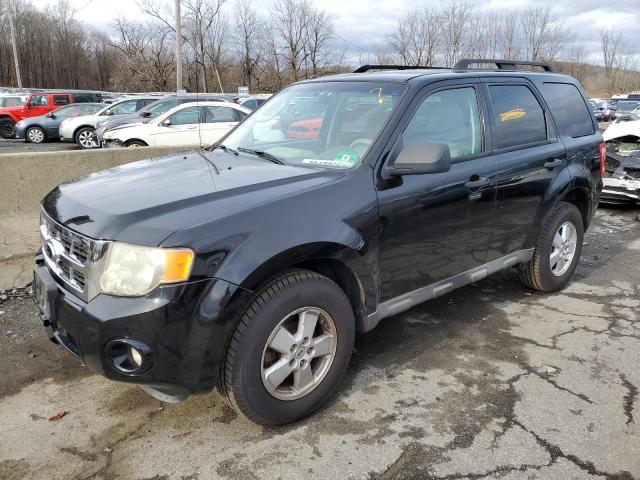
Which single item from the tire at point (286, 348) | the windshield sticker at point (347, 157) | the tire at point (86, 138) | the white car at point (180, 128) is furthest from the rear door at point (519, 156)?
the tire at point (86, 138)

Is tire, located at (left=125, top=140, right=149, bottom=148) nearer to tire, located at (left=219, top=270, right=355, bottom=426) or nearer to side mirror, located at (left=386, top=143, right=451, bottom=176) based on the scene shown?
side mirror, located at (left=386, top=143, right=451, bottom=176)

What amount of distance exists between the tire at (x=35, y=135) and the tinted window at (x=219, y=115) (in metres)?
9.14

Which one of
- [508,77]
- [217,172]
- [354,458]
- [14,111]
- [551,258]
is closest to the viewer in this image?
[354,458]

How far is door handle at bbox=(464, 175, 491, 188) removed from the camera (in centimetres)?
364

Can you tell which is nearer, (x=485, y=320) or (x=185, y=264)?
(x=185, y=264)

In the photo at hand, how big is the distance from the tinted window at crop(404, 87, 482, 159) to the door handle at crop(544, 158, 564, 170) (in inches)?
33.4

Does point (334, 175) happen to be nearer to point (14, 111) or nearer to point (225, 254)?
point (225, 254)

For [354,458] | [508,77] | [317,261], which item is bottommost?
[354,458]

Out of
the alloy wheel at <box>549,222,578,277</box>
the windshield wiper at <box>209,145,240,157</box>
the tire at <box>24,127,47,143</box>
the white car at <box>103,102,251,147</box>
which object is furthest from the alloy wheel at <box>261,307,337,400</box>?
the tire at <box>24,127,47,143</box>

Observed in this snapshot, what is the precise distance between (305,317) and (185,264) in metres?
0.73

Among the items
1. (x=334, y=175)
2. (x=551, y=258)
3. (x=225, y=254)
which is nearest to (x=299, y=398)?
(x=225, y=254)

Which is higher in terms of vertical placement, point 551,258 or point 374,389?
point 551,258

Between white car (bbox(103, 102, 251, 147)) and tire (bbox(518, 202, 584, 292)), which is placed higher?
white car (bbox(103, 102, 251, 147))

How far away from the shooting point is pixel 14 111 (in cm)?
2222
